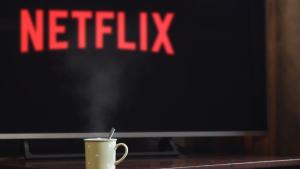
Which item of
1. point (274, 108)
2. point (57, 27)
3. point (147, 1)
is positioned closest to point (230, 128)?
point (274, 108)

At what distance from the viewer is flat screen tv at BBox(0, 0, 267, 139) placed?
1.89m

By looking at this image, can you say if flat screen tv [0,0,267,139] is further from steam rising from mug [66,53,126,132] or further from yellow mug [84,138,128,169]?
yellow mug [84,138,128,169]

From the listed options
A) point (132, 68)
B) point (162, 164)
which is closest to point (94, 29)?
point (132, 68)

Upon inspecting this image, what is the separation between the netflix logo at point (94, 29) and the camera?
1901mm

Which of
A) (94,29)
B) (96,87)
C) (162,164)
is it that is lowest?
(162,164)

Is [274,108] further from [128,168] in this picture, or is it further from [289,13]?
[128,168]

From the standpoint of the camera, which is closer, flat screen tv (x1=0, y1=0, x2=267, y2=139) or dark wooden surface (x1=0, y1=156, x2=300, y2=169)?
dark wooden surface (x1=0, y1=156, x2=300, y2=169)

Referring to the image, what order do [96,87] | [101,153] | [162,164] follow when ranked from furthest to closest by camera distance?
1. [96,87]
2. [162,164]
3. [101,153]

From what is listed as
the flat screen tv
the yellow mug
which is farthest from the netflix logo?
the yellow mug

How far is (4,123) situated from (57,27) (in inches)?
13.9

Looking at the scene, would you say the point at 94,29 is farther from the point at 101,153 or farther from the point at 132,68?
the point at 101,153

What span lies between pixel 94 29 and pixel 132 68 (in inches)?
7.2

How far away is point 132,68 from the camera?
2.00 metres

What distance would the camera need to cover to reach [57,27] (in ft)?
6.33
